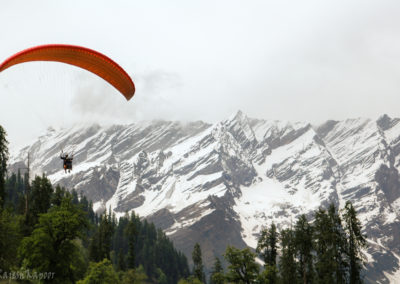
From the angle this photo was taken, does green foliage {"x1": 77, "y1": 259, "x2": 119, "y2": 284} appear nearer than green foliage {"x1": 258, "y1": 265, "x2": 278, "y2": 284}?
Yes

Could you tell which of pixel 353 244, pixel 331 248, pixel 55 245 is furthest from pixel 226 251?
pixel 55 245

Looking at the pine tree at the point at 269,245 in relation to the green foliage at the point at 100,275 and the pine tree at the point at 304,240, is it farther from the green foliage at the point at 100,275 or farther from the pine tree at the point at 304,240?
the green foliage at the point at 100,275

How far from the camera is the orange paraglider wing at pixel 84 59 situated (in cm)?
3969

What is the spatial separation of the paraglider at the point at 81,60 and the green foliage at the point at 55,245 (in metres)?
4.37

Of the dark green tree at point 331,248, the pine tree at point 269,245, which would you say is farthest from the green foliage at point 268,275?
the pine tree at point 269,245

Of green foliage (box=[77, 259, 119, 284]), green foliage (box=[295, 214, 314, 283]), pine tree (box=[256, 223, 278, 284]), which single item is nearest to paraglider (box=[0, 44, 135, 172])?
green foliage (box=[77, 259, 119, 284])

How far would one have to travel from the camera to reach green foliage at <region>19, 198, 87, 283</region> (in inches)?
1713

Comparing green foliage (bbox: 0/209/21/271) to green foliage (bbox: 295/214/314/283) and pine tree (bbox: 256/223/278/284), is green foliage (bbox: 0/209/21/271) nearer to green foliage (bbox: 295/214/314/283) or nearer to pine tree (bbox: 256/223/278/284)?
green foliage (bbox: 295/214/314/283)

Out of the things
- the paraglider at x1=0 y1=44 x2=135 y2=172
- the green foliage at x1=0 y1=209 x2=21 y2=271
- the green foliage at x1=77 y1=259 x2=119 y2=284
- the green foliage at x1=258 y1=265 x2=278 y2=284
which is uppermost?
the paraglider at x1=0 y1=44 x2=135 y2=172

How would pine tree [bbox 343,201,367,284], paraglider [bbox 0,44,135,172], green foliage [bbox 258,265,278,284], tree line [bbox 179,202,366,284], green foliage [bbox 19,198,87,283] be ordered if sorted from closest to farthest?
1. paraglider [bbox 0,44,135,172]
2. green foliage [bbox 19,198,87,283]
3. pine tree [bbox 343,201,367,284]
4. tree line [bbox 179,202,366,284]
5. green foliage [bbox 258,265,278,284]

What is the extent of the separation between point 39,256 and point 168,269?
490 ft

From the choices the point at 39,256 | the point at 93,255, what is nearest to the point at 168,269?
the point at 93,255

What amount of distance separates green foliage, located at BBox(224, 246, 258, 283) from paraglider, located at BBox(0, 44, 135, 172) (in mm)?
22696

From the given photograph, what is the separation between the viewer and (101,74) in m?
46.7
